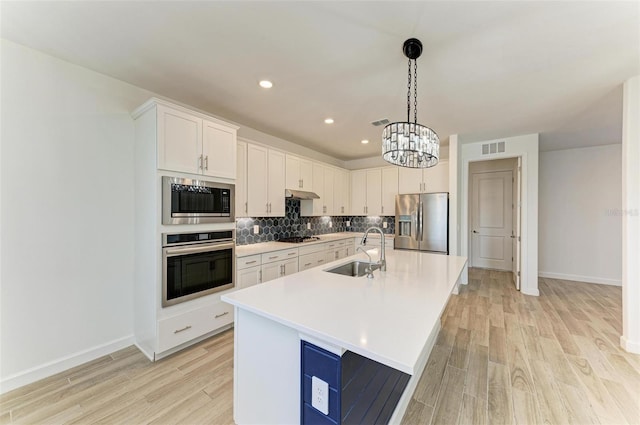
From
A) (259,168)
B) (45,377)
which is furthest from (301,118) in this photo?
(45,377)

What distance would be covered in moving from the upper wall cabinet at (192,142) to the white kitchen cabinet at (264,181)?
23.2 inches

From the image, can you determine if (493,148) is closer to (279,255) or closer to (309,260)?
(309,260)

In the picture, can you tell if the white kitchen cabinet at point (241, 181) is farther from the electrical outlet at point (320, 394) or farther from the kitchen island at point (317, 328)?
the electrical outlet at point (320, 394)

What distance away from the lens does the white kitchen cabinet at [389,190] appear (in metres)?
5.04

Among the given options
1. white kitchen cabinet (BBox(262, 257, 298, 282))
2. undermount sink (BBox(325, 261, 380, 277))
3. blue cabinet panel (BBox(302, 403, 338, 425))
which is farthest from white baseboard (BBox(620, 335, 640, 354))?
white kitchen cabinet (BBox(262, 257, 298, 282))

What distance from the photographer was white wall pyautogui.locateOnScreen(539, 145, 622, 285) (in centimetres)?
469

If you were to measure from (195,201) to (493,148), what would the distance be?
481 cm

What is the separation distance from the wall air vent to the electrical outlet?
4.83 metres

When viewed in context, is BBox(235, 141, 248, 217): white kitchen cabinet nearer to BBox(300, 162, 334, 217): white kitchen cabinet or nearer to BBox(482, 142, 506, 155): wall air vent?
BBox(300, 162, 334, 217): white kitchen cabinet

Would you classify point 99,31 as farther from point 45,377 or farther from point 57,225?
point 45,377

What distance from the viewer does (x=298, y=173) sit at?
4309mm

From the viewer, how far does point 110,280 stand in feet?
8.09

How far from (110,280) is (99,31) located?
213cm

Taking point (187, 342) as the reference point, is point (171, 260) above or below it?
above
